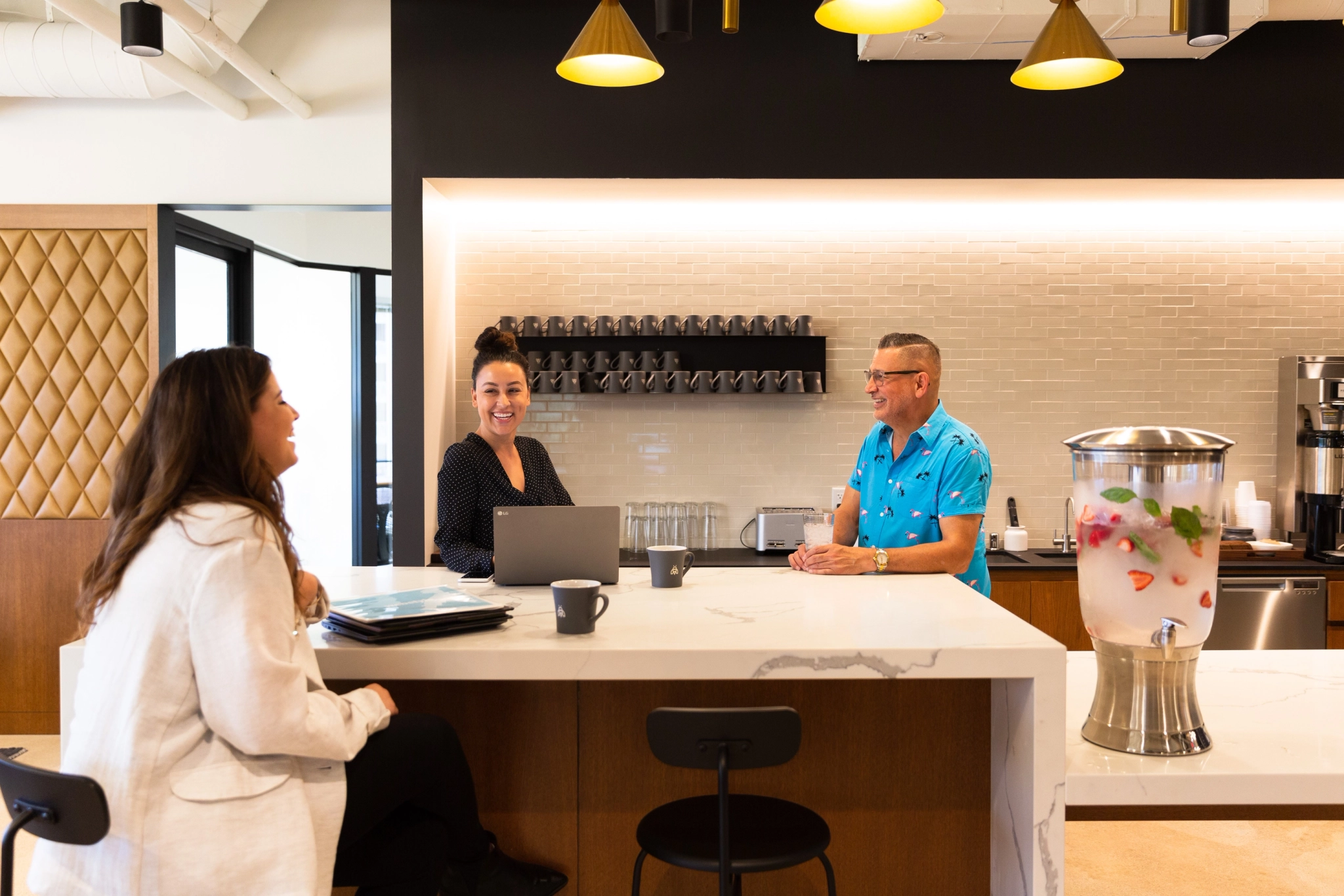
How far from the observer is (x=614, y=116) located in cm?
401

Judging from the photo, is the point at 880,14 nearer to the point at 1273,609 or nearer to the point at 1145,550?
the point at 1145,550

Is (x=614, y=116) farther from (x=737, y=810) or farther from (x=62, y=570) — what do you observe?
(x=62, y=570)

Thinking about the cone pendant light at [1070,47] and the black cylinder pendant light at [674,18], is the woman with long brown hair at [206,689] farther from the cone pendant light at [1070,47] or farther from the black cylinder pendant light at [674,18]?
the cone pendant light at [1070,47]

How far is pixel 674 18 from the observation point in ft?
7.09

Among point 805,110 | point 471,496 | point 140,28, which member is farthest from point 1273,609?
point 140,28

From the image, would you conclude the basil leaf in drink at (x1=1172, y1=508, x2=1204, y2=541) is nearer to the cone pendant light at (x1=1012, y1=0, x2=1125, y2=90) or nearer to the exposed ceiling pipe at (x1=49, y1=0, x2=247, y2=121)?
the cone pendant light at (x1=1012, y1=0, x2=1125, y2=90)

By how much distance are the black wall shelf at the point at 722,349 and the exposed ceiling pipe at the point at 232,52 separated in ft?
5.17

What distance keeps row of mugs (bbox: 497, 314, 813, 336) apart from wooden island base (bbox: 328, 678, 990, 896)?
2.65 m

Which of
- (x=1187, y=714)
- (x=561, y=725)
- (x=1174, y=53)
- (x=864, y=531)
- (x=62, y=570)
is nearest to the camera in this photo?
→ (x=1187, y=714)

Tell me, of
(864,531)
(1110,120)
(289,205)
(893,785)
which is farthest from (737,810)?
(289,205)

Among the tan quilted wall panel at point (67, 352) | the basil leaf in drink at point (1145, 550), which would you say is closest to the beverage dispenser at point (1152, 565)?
the basil leaf in drink at point (1145, 550)

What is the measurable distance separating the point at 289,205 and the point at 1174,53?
407 cm

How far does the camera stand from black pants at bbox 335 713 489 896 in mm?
1751

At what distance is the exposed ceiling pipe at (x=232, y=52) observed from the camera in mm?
3482
